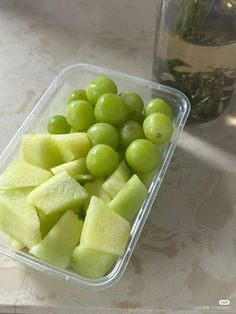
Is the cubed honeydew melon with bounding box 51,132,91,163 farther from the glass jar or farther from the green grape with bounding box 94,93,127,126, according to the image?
the glass jar

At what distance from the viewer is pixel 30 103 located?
2.67 feet

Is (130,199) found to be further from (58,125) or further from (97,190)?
(58,125)

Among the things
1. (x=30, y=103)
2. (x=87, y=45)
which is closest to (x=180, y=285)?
(x=30, y=103)

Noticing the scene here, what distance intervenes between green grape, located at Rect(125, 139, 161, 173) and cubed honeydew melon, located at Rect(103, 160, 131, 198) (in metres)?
0.02

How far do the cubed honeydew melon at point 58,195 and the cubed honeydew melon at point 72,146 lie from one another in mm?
51

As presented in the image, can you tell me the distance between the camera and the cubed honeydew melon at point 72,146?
2.05 feet

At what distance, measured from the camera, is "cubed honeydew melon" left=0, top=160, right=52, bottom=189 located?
1.88 feet

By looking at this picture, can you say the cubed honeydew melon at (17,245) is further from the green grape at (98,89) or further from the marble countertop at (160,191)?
the green grape at (98,89)

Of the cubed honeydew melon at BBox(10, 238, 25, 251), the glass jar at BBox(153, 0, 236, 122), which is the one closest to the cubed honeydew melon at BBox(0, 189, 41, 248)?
the cubed honeydew melon at BBox(10, 238, 25, 251)

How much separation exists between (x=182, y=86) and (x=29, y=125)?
0.25 meters

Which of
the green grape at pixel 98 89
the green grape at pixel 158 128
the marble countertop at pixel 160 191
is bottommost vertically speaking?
the marble countertop at pixel 160 191

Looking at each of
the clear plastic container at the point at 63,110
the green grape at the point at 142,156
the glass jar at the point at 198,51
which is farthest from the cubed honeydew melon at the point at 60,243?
the glass jar at the point at 198,51

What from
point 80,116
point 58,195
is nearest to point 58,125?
point 80,116

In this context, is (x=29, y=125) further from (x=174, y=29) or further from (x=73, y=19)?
(x=73, y=19)
